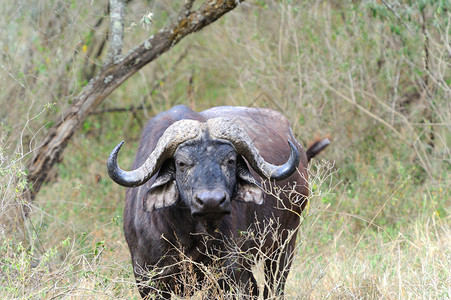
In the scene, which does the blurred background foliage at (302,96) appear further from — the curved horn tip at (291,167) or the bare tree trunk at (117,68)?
the curved horn tip at (291,167)

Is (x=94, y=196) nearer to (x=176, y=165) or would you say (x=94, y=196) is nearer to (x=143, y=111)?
(x=143, y=111)

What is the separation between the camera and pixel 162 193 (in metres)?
4.86

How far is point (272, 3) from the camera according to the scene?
1014 centimetres

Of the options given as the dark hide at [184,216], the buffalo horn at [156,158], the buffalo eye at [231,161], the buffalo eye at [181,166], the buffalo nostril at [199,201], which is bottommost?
the dark hide at [184,216]

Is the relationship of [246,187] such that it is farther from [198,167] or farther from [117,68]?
[117,68]

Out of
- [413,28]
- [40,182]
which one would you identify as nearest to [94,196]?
[40,182]

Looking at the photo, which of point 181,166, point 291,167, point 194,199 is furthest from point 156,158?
point 291,167

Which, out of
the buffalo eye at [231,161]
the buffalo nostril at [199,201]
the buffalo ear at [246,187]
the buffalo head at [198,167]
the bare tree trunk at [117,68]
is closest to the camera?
the buffalo nostril at [199,201]

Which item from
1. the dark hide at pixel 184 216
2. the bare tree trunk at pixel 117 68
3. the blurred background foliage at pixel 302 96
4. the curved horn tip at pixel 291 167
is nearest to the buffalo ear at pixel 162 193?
the dark hide at pixel 184 216

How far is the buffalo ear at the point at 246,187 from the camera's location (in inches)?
194

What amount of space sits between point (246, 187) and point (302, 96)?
4677 millimetres

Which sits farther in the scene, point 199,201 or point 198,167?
point 198,167

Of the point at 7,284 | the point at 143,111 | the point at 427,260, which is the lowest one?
the point at 143,111

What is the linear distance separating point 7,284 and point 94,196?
3.85 metres
